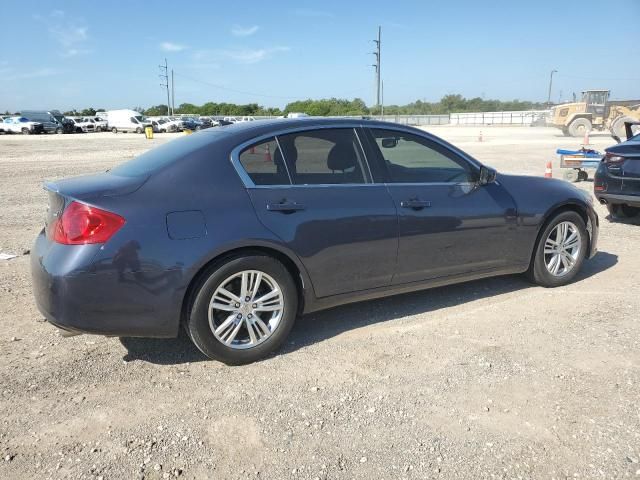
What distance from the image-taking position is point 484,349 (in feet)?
12.3

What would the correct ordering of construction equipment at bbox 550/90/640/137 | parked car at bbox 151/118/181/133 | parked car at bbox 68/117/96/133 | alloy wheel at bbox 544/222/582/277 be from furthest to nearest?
parked car at bbox 68/117/96/133
parked car at bbox 151/118/181/133
construction equipment at bbox 550/90/640/137
alloy wheel at bbox 544/222/582/277

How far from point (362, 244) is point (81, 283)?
74.1 inches

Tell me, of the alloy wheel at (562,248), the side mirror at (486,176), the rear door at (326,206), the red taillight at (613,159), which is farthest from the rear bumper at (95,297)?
the red taillight at (613,159)

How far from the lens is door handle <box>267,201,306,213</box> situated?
3.55 m

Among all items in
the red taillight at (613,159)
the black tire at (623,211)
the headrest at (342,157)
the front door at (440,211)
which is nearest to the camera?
the headrest at (342,157)

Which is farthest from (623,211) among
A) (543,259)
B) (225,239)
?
(225,239)

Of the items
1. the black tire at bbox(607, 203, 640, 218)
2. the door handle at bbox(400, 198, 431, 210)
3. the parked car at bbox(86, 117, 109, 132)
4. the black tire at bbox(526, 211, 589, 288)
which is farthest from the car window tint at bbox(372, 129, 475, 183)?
the parked car at bbox(86, 117, 109, 132)

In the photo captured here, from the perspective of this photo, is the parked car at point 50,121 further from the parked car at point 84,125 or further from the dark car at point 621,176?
the dark car at point 621,176

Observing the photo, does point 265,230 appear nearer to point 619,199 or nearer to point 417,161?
point 417,161

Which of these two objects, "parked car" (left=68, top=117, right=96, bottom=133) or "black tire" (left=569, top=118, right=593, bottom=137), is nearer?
"black tire" (left=569, top=118, right=593, bottom=137)

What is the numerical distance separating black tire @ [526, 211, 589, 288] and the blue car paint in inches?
16.7

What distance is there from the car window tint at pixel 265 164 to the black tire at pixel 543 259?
257 centimetres

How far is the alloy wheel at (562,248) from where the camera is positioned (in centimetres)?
493

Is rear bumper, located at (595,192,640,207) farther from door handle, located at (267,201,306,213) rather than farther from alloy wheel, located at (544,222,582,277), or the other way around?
door handle, located at (267,201,306,213)
